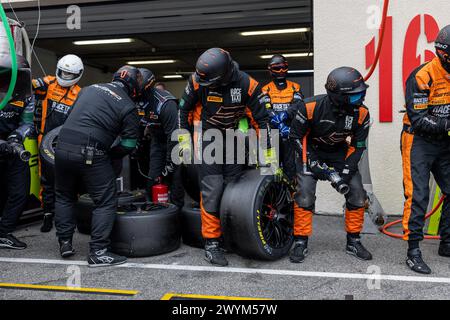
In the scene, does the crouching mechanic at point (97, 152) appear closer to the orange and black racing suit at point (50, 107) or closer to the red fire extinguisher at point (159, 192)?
the red fire extinguisher at point (159, 192)

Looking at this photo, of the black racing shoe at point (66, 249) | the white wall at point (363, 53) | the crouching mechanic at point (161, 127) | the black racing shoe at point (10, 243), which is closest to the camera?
the black racing shoe at point (66, 249)

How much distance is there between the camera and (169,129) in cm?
512

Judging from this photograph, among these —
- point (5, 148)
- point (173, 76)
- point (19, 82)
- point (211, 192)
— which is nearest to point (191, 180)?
point (211, 192)

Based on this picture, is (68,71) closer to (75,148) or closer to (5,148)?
(5,148)

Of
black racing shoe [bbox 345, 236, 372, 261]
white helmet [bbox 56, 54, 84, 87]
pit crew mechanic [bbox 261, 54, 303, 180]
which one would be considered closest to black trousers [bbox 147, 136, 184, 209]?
white helmet [bbox 56, 54, 84, 87]

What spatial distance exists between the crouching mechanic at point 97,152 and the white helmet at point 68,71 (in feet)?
4.96

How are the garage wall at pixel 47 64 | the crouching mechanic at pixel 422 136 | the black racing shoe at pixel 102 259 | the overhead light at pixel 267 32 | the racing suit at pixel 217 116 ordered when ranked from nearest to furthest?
the crouching mechanic at pixel 422 136 → the black racing shoe at pixel 102 259 → the racing suit at pixel 217 116 → the overhead light at pixel 267 32 → the garage wall at pixel 47 64

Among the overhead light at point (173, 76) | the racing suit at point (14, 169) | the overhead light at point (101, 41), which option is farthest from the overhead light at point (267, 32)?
the overhead light at point (173, 76)

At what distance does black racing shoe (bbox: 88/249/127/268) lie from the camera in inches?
153

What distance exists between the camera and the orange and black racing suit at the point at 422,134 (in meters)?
3.66

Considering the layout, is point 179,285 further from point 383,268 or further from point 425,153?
point 425,153

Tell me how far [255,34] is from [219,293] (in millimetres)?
9005

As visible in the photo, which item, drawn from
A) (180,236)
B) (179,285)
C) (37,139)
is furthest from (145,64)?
(179,285)

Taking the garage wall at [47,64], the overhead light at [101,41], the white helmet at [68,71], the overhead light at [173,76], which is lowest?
the white helmet at [68,71]
